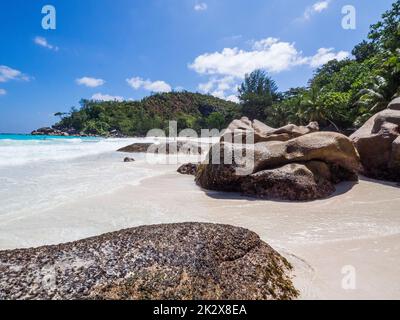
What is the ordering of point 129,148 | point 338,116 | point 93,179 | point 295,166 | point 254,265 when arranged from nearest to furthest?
1. point 254,265
2. point 295,166
3. point 93,179
4. point 129,148
5. point 338,116

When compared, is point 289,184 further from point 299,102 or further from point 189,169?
point 299,102

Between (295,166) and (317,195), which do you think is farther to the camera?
(295,166)

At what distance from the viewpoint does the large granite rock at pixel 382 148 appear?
7.30 metres

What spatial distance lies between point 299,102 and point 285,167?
29842mm

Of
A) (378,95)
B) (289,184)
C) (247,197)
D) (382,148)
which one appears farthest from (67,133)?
(289,184)

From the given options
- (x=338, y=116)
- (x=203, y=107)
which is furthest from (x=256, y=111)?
(x=203, y=107)

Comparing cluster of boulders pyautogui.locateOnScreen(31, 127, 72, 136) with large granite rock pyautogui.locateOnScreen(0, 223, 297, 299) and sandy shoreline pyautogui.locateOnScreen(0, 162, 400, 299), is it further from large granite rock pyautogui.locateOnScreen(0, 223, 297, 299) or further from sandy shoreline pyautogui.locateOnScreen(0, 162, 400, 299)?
large granite rock pyautogui.locateOnScreen(0, 223, 297, 299)

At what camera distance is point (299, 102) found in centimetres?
3303

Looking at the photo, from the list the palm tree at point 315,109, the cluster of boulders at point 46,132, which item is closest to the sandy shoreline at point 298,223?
the palm tree at point 315,109

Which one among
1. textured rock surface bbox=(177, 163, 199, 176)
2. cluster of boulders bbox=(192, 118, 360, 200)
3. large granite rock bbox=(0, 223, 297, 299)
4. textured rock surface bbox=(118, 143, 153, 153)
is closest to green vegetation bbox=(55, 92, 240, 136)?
textured rock surface bbox=(118, 143, 153, 153)

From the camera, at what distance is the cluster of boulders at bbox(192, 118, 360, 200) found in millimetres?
5770
